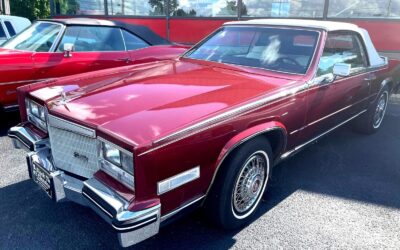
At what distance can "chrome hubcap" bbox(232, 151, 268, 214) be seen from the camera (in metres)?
2.60

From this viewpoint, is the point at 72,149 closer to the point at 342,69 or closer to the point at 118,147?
the point at 118,147

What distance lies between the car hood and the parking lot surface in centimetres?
91

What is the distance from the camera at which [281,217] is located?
287 cm

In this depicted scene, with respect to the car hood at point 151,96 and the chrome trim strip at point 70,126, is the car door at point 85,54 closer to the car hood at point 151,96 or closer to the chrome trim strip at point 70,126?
the car hood at point 151,96

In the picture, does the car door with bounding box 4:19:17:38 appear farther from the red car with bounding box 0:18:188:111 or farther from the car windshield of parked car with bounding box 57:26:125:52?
the car windshield of parked car with bounding box 57:26:125:52

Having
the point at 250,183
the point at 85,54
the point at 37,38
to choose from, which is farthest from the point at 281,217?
the point at 37,38

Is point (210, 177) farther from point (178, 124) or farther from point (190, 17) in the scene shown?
point (190, 17)

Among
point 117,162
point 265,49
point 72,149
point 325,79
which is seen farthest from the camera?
point 265,49

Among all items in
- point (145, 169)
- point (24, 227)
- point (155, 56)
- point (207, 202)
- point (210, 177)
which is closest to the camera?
point (145, 169)

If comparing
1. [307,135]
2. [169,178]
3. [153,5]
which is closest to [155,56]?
[307,135]

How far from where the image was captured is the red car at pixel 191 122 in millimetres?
1945

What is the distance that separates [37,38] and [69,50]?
662 millimetres

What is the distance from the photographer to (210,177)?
2.25m

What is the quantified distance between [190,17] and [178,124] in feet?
26.5
